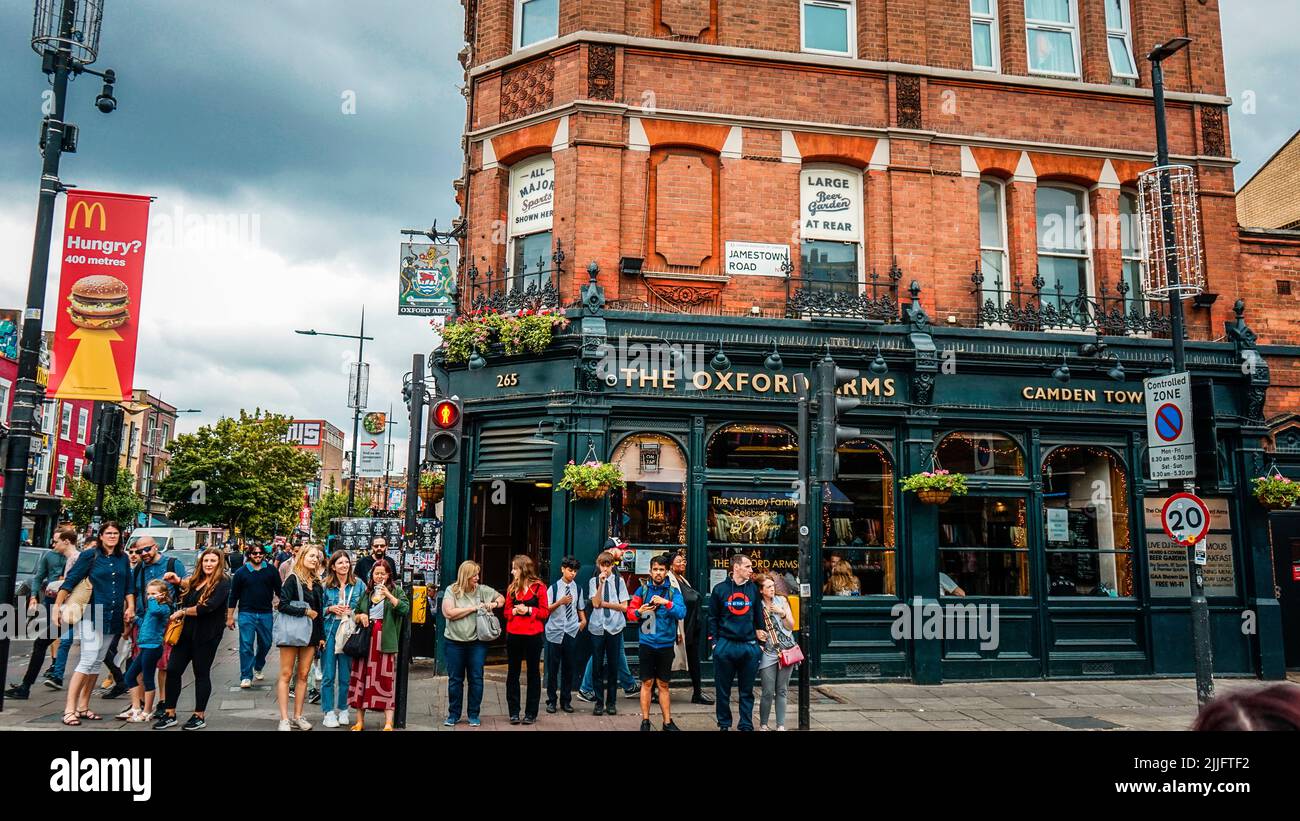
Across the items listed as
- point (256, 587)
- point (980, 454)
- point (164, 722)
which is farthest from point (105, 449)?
point (980, 454)

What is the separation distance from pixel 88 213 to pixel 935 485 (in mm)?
12006

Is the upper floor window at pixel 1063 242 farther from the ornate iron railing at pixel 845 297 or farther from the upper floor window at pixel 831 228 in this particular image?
the upper floor window at pixel 831 228

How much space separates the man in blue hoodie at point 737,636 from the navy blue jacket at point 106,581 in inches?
274

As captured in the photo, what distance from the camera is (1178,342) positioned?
37.9 ft

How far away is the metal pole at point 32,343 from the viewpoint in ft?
32.8

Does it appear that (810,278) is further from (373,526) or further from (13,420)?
(373,526)

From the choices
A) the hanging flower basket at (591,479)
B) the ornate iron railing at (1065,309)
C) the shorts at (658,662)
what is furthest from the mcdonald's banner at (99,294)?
the ornate iron railing at (1065,309)

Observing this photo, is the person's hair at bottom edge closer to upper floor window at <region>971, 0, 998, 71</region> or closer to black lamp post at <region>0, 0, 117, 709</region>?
black lamp post at <region>0, 0, 117, 709</region>

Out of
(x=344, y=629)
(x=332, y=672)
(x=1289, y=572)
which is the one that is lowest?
(x=332, y=672)

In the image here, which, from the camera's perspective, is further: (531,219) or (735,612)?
(531,219)

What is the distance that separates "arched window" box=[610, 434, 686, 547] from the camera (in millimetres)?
12969

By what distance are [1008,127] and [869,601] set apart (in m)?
8.50

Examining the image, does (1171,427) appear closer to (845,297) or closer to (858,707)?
(845,297)
